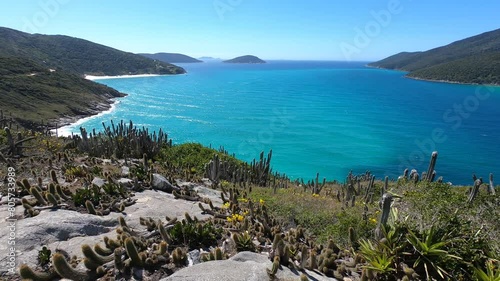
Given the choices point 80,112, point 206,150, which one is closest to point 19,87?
point 80,112

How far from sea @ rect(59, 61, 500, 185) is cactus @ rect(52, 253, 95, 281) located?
111 feet

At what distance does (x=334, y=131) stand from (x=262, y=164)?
4501 centimetres

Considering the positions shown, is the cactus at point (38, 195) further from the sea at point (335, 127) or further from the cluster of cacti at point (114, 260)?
the sea at point (335, 127)

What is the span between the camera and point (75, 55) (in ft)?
561

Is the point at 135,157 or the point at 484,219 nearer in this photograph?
the point at 484,219

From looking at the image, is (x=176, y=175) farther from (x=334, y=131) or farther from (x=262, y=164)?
(x=334, y=131)

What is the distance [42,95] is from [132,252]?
75.9 m

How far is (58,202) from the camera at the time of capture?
913 centimetres

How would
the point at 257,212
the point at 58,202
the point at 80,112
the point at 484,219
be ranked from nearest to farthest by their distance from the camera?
the point at 484,219
the point at 58,202
the point at 257,212
the point at 80,112

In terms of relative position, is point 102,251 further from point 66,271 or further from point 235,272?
point 235,272

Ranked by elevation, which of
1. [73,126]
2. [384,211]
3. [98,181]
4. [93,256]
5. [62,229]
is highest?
[384,211]

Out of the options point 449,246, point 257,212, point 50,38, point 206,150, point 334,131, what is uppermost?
point 50,38

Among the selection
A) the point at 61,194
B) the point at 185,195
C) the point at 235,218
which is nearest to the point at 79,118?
the point at 185,195

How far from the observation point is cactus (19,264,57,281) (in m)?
5.61
